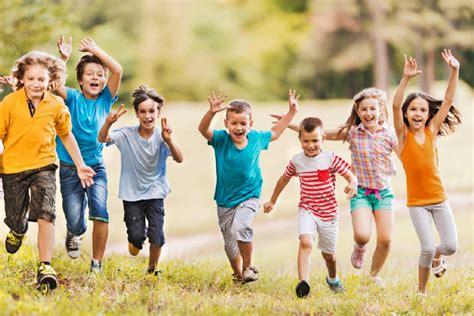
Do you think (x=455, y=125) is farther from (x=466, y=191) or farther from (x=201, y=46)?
(x=201, y=46)

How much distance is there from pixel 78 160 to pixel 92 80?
1.04m

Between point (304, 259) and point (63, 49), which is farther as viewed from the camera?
point (63, 49)

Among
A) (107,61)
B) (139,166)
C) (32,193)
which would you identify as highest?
(107,61)

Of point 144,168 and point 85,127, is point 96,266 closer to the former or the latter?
point 144,168

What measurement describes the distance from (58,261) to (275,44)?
40.6m

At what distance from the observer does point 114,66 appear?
768cm

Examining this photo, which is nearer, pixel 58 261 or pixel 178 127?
pixel 58 261

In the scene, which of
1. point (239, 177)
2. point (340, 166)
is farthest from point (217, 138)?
point (340, 166)

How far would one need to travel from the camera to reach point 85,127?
25.2 feet

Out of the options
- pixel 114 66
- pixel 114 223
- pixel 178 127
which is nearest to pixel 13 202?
pixel 114 66

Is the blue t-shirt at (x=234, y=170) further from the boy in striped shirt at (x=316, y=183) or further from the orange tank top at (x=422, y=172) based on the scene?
the orange tank top at (x=422, y=172)

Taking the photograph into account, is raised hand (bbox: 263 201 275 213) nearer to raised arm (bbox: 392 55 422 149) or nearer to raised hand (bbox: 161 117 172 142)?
raised hand (bbox: 161 117 172 142)

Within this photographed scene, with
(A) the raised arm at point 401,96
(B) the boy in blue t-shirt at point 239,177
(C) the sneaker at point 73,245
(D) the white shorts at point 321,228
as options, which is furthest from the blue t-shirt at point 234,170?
(C) the sneaker at point 73,245

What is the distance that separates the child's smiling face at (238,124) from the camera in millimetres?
7512
